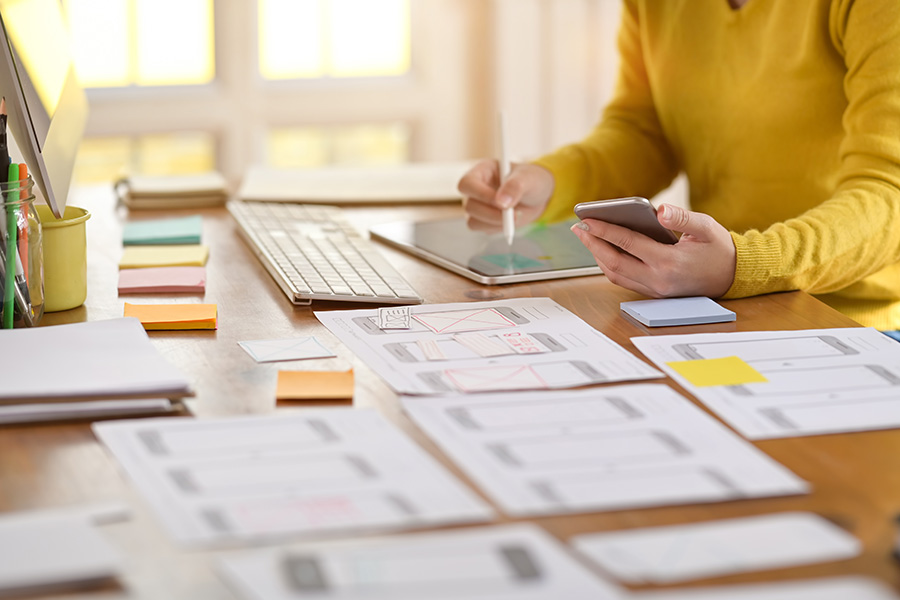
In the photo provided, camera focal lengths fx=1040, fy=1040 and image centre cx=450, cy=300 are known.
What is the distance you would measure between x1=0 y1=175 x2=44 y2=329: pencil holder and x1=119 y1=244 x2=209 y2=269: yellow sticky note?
24 centimetres

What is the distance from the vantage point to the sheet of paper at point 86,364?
79 centimetres

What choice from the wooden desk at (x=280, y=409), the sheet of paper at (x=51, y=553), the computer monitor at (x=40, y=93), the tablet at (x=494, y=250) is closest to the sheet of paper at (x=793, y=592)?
the wooden desk at (x=280, y=409)

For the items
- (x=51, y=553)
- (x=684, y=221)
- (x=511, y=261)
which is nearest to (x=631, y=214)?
(x=684, y=221)

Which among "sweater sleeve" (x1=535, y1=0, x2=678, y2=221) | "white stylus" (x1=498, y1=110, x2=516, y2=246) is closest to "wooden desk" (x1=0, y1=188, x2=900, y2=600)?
"white stylus" (x1=498, y1=110, x2=516, y2=246)

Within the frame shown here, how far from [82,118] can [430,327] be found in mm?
579

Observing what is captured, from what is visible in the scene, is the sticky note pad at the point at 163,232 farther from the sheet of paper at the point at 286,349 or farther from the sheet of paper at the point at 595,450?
the sheet of paper at the point at 595,450

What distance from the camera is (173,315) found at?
1.03m

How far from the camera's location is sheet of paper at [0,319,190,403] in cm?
79

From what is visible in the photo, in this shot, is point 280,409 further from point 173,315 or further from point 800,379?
point 800,379

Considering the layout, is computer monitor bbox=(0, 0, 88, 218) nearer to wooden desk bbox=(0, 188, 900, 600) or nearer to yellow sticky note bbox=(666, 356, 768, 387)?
wooden desk bbox=(0, 188, 900, 600)

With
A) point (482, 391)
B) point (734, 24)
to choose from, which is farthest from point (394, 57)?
point (482, 391)

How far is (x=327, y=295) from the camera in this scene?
42.5 inches

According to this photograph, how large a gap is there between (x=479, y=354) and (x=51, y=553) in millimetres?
437

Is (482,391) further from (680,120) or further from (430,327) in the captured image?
(680,120)
